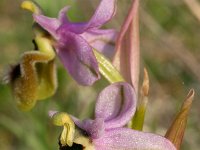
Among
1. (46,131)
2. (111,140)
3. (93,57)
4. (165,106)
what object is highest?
(93,57)

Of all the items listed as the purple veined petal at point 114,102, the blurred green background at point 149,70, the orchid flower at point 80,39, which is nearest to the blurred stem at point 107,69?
the orchid flower at point 80,39

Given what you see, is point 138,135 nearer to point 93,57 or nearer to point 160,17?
point 93,57

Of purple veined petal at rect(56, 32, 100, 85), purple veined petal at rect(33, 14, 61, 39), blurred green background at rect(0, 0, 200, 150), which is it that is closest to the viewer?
purple veined petal at rect(56, 32, 100, 85)

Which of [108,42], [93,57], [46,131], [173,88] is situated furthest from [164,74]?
[93,57]

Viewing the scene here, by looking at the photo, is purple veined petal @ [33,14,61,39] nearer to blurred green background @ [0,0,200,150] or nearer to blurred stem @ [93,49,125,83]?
blurred stem @ [93,49,125,83]

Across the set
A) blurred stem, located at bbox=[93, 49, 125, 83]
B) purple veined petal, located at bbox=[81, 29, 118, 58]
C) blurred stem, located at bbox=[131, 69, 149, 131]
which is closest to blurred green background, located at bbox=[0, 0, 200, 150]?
purple veined petal, located at bbox=[81, 29, 118, 58]

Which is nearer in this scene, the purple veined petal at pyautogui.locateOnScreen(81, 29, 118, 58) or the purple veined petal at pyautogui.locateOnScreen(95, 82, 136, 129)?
the purple veined petal at pyautogui.locateOnScreen(95, 82, 136, 129)
